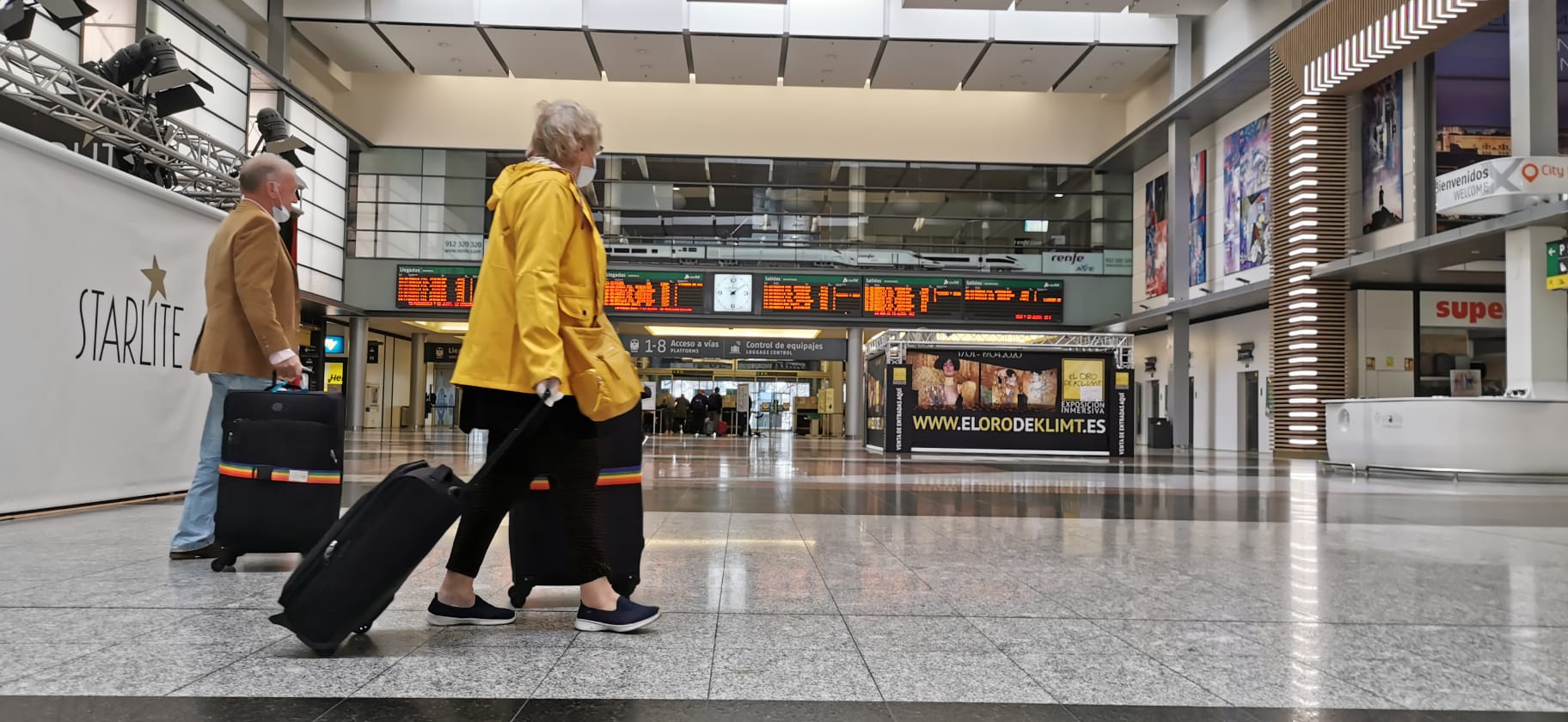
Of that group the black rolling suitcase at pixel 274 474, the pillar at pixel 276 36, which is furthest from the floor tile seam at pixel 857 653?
the pillar at pixel 276 36

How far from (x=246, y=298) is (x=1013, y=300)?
78.6 feet

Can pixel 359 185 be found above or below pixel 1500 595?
above

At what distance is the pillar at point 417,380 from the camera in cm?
3259

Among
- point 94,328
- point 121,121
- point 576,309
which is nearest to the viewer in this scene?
point 576,309

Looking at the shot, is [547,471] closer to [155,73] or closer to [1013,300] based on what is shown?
[155,73]

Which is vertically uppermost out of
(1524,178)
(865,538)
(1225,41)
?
(1225,41)

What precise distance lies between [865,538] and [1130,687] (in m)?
2.90

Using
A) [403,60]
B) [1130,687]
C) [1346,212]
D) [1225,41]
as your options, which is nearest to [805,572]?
[1130,687]

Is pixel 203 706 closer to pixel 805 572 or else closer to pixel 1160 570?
pixel 805 572

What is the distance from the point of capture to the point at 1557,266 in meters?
12.8

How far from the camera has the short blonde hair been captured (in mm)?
3008

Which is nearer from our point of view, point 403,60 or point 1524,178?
point 1524,178

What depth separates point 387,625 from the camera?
9.79ft

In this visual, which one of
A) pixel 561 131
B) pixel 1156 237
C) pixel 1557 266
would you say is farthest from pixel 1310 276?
pixel 561 131
